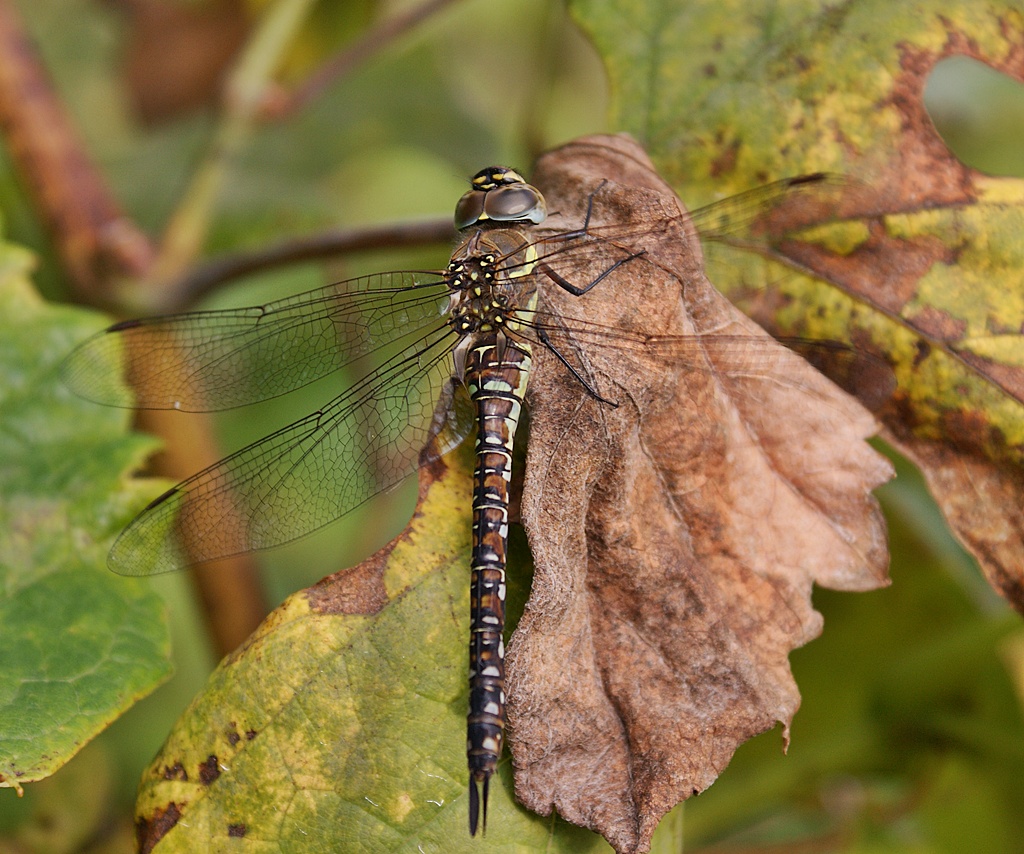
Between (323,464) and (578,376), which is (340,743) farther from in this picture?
(323,464)

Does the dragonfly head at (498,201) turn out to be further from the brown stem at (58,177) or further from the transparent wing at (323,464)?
the brown stem at (58,177)

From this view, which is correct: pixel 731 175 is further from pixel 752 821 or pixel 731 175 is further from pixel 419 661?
pixel 752 821

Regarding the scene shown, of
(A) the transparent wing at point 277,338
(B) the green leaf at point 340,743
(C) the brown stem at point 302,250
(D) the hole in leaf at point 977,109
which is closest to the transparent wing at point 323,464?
(A) the transparent wing at point 277,338

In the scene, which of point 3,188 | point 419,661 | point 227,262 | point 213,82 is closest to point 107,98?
point 213,82

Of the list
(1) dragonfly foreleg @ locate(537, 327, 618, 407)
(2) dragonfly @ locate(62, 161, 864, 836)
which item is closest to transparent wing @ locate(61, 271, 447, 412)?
(2) dragonfly @ locate(62, 161, 864, 836)

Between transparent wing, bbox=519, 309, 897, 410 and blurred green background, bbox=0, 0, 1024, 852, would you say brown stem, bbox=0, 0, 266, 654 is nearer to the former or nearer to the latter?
blurred green background, bbox=0, 0, 1024, 852

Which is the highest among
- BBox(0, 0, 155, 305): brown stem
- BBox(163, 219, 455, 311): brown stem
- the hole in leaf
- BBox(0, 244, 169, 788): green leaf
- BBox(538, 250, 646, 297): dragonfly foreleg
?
the hole in leaf
